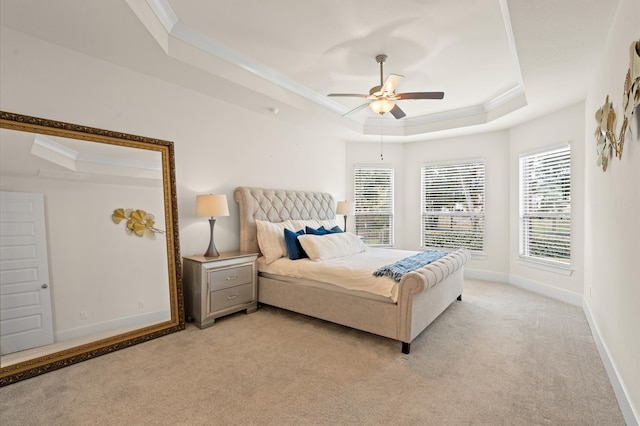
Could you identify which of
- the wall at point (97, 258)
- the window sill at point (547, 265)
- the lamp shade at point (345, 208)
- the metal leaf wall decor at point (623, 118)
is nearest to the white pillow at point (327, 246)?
the lamp shade at point (345, 208)

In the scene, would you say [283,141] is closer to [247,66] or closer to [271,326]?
[247,66]

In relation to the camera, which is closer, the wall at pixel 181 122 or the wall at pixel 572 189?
the wall at pixel 181 122

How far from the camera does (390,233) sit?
6.61m

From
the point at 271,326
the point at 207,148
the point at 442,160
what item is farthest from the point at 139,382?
the point at 442,160

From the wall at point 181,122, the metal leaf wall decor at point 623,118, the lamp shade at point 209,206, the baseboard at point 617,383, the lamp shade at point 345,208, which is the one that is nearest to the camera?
the metal leaf wall decor at point 623,118

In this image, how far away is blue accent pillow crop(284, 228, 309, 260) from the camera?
3.86 m

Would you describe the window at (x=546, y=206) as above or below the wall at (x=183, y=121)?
below

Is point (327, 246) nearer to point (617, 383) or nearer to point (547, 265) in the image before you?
point (617, 383)

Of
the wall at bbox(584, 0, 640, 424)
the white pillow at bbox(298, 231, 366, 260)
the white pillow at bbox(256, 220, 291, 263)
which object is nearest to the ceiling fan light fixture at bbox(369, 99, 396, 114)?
the white pillow at bbox(298, 231, 366, 260)

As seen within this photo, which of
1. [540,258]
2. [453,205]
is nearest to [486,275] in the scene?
[540,258]

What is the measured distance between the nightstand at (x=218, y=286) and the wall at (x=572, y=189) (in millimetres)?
4277

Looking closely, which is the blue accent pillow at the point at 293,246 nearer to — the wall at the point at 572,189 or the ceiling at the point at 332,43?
the ceiling at the point at 332,43

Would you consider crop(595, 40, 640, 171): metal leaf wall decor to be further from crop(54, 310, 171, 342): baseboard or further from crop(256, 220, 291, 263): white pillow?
crop(54, 310, 171, 342): baseboard

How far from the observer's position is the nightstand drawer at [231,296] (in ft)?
11.2
